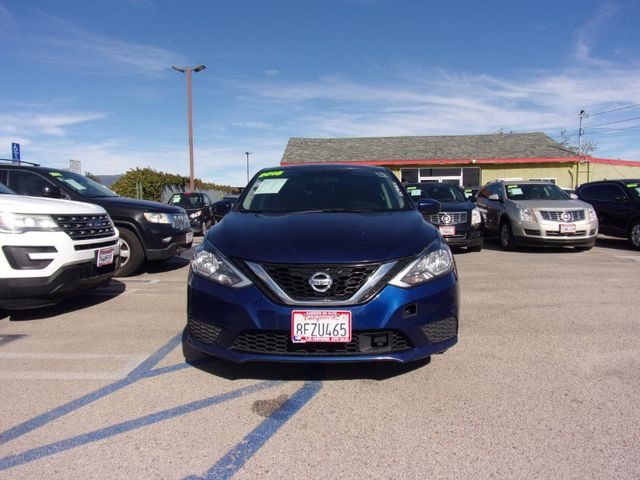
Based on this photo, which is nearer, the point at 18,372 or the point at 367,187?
the point at 18,372

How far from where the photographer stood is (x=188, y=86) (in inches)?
922

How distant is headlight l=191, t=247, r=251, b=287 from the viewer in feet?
9.03

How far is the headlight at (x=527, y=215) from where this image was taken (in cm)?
931

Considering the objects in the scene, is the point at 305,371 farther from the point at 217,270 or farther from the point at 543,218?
the point at 543,218

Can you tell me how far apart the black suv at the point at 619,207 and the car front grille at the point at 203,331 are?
392 inches

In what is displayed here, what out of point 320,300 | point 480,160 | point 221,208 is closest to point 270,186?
point 221,208

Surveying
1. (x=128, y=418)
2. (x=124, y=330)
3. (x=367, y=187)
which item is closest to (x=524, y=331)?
(x=367, y=187)

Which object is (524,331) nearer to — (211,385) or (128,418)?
(211,385)

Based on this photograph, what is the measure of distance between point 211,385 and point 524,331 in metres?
2.81

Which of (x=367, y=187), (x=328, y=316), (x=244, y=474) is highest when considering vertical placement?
(x=367, y=187)

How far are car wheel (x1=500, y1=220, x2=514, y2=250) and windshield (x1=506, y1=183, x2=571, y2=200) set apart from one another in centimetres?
73

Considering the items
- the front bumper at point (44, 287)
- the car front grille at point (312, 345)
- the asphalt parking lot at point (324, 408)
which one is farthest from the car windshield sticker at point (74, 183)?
the car front grille at point (312, 345)

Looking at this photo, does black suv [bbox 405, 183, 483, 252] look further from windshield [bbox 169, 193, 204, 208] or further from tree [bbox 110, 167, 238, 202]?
tree [bbox 110, 167, 238, 202]

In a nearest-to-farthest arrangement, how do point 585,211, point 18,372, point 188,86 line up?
1. point 18,372
2. point 585,211
3. point 188,86
